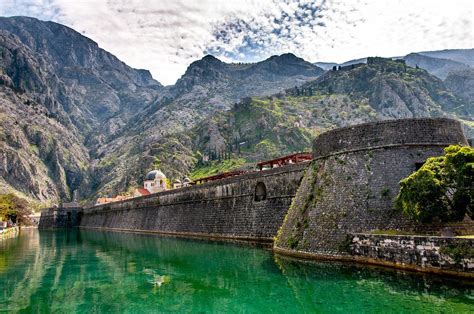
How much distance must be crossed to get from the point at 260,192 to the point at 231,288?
1970cm

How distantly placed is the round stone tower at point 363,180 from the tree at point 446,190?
191cm

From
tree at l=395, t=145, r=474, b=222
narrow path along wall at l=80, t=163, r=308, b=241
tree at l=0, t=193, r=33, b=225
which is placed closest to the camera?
tree at l=395, t=145, r=474, b=222

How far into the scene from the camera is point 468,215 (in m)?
19.2

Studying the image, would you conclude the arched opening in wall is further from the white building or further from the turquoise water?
the white building

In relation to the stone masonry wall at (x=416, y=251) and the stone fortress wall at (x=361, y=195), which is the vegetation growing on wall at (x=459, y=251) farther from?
the stone fortress wall at (x=361, y=195)

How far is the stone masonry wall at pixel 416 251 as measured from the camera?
16.2 meters

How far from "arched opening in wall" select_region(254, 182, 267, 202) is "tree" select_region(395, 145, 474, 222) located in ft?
62.3

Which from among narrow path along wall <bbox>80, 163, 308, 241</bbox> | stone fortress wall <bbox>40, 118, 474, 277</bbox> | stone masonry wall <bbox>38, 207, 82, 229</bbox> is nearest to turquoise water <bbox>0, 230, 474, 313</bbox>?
stone fortress wall <bbox>40, 118, 474, 277</bbox>

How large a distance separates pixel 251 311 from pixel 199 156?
173m

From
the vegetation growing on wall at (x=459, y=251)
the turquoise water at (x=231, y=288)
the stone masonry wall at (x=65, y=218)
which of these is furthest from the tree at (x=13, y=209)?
the vegetation growing on wall at (x=459, y=251)

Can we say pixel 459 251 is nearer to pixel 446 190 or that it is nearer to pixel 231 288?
pixel 446 190

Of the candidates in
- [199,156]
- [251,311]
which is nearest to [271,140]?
[199,156]

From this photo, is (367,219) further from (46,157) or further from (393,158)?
(46,157)

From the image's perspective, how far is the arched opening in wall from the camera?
37819mm
